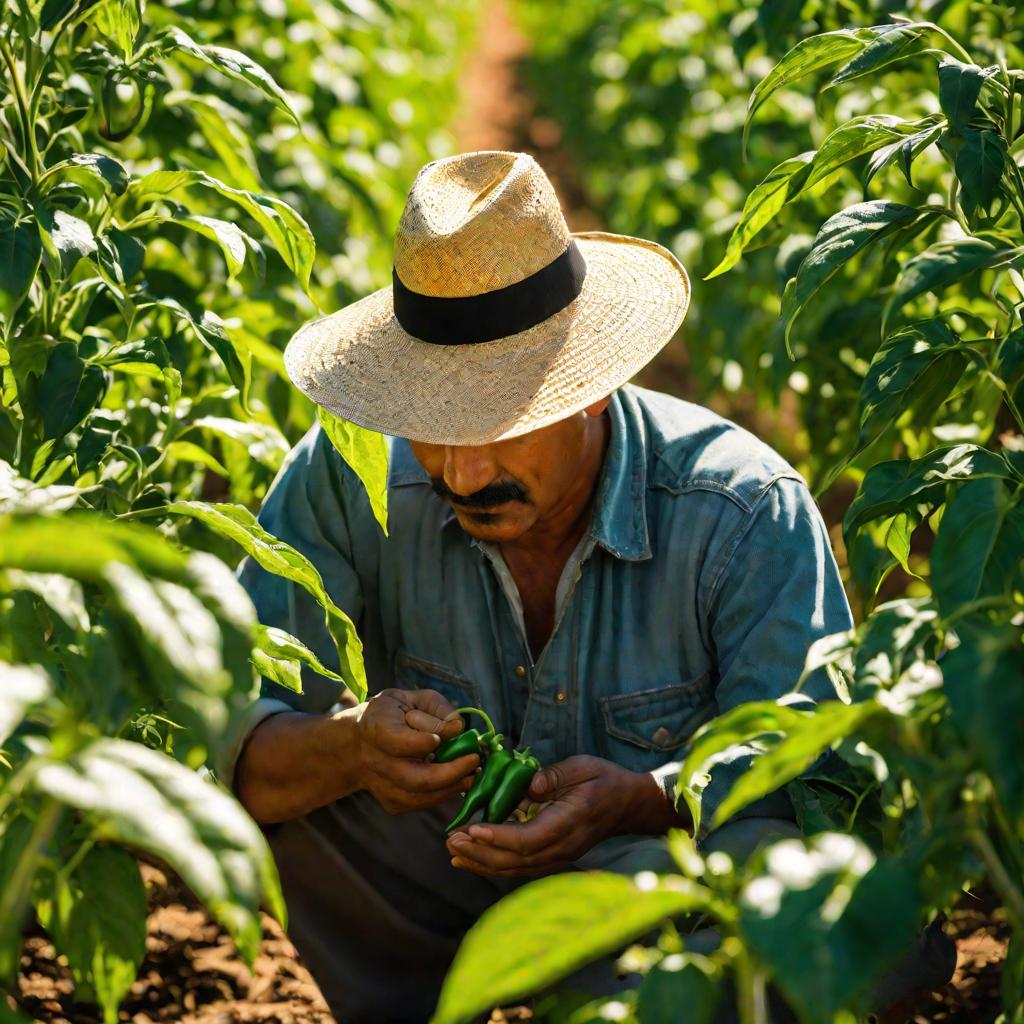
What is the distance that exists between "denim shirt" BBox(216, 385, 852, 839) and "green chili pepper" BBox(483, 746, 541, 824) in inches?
8.2

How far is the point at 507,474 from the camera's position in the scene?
2412 millimetres

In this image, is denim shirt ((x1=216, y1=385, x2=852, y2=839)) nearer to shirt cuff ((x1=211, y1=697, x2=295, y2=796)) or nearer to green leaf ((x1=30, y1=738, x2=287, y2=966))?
shirt cuff ((x1=211, y1=697, x2=295, y2=796))

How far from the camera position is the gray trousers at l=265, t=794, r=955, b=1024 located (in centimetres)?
267

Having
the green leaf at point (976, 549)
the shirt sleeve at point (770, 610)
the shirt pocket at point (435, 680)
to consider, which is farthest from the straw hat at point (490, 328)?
the green leaf at point (976, 549)

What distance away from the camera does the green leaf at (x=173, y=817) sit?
3.68 feet

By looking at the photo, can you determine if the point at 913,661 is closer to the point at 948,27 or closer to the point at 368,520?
the point at 368,520

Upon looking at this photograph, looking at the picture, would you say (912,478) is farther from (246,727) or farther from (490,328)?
(246,727)

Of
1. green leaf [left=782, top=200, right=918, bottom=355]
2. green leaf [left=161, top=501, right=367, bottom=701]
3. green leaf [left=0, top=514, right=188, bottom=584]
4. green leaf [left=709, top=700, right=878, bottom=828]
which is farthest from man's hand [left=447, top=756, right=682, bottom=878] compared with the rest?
green leaf [left=0, top=514, right=188, bottom=584]

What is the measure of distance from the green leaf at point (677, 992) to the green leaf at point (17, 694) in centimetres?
57

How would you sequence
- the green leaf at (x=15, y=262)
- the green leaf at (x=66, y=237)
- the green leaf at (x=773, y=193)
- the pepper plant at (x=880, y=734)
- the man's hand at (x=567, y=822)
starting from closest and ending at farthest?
the pepper plant at (x=880, y=734), the green leaf at (x=15, y=262), the green leaf at (x=66, y=237), the green leaf at (x=773, y=193), the man's hand at (x=567, y=822)

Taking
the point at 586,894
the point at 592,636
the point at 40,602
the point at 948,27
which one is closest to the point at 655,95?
the point at 948,27

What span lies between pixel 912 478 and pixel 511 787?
0.82 metres

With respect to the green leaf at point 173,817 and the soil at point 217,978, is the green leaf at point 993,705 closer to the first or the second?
the green leaf at point 173,817

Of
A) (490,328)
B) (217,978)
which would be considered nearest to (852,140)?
(490,328)
